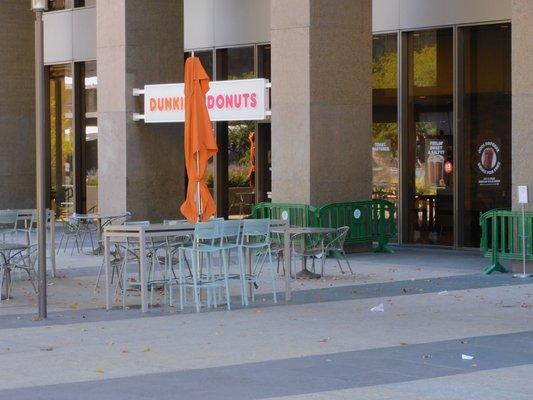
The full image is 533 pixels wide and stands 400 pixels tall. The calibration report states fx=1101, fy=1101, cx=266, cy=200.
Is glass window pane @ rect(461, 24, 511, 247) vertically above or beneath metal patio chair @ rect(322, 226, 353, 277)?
above

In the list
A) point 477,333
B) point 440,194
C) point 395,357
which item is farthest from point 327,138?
point 395,357

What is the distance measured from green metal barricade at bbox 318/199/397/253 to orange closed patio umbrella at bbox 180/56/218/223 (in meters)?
4.61

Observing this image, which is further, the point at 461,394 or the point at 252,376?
the point at 252,376

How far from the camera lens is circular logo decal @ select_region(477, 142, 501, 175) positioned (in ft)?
67.2

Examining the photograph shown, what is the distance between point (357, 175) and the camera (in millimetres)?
19828

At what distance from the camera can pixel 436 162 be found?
21.4 metres

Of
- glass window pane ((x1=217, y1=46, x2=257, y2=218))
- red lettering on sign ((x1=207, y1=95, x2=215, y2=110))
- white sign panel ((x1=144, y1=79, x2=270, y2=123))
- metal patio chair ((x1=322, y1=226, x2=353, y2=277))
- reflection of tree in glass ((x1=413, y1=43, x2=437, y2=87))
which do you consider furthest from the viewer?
glass window pane ((x1=217, y1=46, x2=257, y2=218))

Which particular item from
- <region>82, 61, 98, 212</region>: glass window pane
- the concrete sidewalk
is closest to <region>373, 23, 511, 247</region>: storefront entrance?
the concrete sidewalk

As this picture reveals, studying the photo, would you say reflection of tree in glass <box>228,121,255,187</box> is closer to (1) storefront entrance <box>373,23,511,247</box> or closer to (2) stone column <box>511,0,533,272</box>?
(1) storefront entrance <box>373,23,511,247</box>

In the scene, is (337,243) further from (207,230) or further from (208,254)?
(207,230)

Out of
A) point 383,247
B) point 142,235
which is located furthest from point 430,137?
point 142,235

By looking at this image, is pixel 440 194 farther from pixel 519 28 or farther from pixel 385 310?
pixel 385 310

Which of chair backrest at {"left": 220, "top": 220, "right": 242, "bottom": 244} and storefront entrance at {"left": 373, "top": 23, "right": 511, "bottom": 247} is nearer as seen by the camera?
chair backrest at {"left": 220, "top": 220, "right": 242, "bottom": 244}

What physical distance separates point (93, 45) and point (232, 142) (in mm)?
5187
